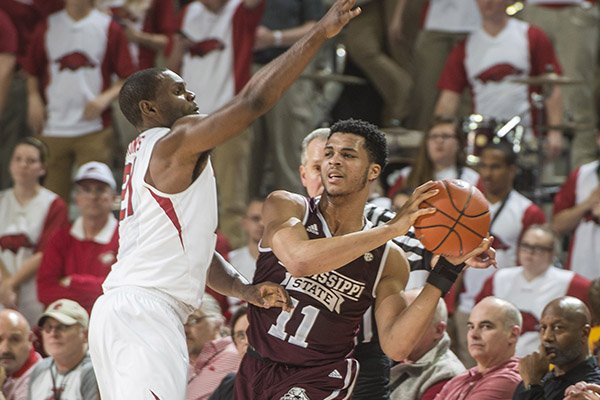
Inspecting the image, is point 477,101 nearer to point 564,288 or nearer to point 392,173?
point 392,173

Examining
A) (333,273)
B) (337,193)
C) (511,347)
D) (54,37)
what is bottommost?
(511,347)

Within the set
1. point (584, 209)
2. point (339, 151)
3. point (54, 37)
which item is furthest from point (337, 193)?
point (54, 37)

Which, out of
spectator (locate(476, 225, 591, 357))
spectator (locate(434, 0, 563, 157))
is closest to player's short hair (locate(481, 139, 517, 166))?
spectator (locate(476, 225, 591, 357))

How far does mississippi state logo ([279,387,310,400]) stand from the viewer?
6242 millimetres

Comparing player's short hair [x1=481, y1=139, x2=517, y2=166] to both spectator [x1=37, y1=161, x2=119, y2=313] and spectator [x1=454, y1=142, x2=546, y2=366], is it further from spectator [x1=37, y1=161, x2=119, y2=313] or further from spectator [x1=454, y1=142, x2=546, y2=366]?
spectator [x1=37, y1=161, x2=119, y2=313]

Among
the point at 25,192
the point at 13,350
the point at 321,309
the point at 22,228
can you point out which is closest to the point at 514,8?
the point at 25,192

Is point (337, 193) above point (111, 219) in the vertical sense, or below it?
above

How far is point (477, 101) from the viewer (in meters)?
11.9

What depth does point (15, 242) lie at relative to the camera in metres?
11.2

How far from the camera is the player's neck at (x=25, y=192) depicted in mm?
11320

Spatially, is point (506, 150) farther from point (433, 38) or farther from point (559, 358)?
point (559, 358)

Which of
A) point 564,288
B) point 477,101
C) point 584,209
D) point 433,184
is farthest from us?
point 477,101

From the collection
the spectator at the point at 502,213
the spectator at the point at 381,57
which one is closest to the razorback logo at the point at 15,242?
the spectator at the point at 502,213

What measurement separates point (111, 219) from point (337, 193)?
471cm
